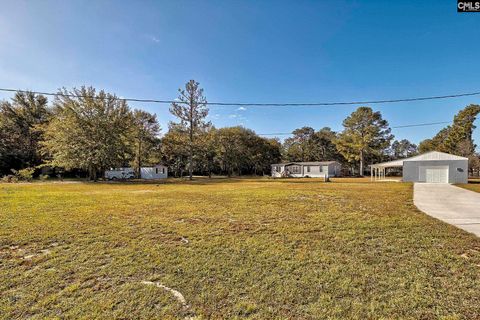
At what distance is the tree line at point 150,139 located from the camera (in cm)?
2194

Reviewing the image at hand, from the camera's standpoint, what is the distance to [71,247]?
3.98 meters

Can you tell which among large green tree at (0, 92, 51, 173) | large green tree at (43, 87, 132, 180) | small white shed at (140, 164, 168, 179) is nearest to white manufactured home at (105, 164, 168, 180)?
small white shed at (140, 164, 168, 179)

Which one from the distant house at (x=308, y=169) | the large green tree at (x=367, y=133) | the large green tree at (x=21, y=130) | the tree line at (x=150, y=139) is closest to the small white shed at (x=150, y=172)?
the tree line at (x=150, y=139)

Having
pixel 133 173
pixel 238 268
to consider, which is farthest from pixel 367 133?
pixel 238 268

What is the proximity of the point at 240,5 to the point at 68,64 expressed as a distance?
1011 cm

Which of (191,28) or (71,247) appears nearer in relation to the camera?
(71,247)

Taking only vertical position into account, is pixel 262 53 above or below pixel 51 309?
above

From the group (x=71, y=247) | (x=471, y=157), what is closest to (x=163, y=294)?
(x=71, y=247)

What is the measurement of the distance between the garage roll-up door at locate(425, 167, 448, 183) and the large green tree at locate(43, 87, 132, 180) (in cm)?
3035

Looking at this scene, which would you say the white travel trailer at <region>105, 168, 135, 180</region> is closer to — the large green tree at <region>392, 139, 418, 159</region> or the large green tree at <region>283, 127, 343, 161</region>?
the large green tree at <region>283, 127, 343, 161</region>

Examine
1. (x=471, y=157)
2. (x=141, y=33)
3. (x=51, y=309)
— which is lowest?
(x=51, y=309)

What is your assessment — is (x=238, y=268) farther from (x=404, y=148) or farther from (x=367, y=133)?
(x=404, y=148)

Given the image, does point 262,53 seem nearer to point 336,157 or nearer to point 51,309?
point 51,309

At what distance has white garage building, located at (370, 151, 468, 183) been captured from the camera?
21.0 meters
